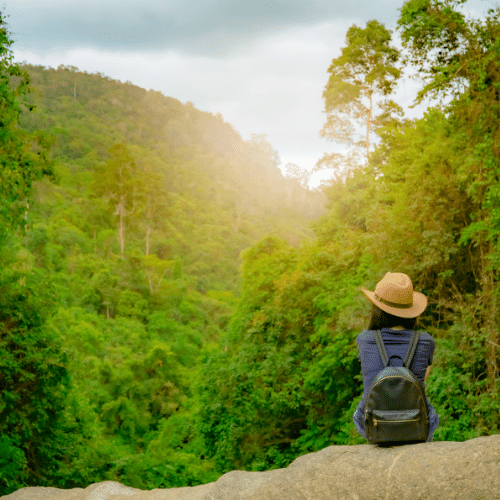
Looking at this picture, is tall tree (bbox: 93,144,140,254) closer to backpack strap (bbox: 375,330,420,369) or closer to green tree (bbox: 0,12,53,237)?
green tree (bbox: 0,12,53,237)

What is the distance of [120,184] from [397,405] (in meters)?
45.4

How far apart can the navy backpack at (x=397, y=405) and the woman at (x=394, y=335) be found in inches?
1.7

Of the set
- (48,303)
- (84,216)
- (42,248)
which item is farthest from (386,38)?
(84,216)

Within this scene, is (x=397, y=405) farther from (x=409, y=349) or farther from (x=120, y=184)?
(x=120, y=184)

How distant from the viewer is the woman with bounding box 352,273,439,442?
260cm

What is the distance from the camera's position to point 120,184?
4547cm

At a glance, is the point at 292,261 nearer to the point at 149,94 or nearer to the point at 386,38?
the point at 386,38

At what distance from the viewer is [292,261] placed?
53.9ft

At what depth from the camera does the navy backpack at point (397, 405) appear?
8.01ft

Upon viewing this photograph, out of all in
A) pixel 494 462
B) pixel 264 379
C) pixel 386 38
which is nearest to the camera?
pixel 494 462

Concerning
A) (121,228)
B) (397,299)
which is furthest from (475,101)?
(121,228)

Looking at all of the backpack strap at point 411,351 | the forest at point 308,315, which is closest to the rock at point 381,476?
the backpack strap at point 411,351

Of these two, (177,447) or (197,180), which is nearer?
(177,447)

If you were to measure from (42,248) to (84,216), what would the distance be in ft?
38.9
